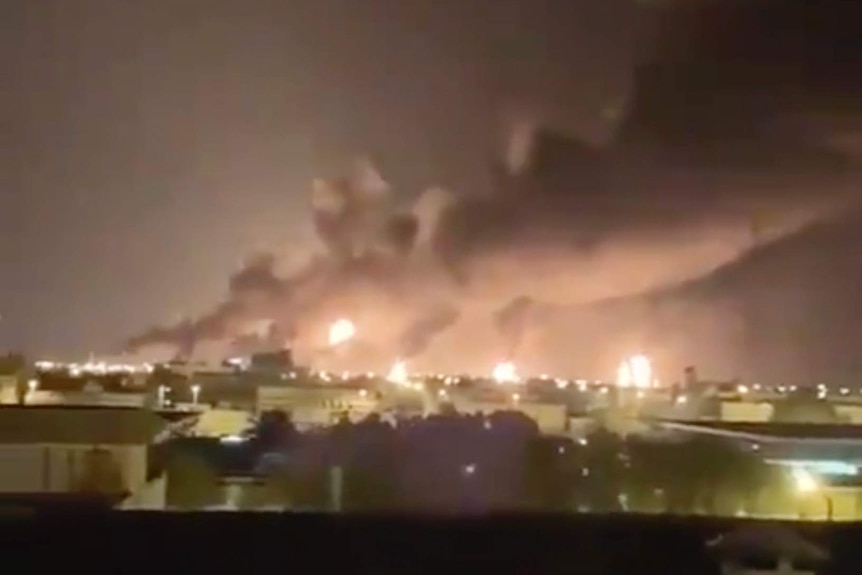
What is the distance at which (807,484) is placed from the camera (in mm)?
17250

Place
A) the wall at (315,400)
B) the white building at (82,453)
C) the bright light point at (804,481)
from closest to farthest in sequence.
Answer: the bright light point at (804,481)
the white building at (82,453)
the wall at (315,400)

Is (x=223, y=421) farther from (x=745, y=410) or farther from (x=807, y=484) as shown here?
(x=807, y=484)

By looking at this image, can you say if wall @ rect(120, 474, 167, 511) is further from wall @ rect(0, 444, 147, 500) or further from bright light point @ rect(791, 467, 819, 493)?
bright light point @ rect(791, 467, 819, 493)

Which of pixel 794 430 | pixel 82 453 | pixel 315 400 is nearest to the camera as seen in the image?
pixel 82 453

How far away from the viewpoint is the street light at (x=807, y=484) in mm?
16284

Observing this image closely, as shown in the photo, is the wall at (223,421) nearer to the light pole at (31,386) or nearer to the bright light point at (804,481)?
the light pole at (31,386)

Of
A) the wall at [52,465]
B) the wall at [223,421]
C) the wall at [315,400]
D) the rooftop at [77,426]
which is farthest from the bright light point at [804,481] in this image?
the wall at [315,400]

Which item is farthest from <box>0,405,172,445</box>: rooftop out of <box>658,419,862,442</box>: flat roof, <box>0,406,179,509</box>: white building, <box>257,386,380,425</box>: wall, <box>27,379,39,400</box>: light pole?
<box>27,379,39,400</box>: light pole

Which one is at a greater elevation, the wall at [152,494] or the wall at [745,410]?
the wall at [745,410]

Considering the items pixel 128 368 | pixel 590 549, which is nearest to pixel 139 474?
pixel 590 549

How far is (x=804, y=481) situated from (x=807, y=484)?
0.41ft

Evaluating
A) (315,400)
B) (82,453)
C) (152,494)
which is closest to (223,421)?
(315,400)

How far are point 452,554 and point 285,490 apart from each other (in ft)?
20.3

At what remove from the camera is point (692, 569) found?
10977mm
